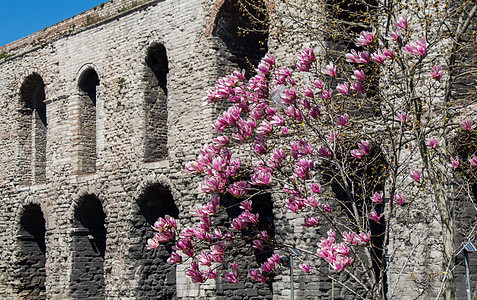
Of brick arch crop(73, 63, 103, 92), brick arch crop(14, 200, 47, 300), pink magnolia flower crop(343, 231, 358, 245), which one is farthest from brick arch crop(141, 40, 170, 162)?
pink magnolia flower crop(343, 231, 358, 245)

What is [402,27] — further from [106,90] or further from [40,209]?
[40,209]

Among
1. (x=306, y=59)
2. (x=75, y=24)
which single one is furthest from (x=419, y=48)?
(x=75, y=24)

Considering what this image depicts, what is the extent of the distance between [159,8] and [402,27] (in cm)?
979

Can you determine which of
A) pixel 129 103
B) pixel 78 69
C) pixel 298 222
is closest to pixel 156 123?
pixel 129 103

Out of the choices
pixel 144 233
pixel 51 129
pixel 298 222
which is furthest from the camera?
pixel 51 129

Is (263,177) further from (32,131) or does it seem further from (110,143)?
(32,131)

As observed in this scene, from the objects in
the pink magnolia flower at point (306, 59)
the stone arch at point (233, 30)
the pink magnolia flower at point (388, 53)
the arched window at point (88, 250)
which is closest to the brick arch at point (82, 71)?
the arched window at point (88, 250)

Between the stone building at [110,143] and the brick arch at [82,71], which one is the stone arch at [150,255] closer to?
the stone building at [110,143]

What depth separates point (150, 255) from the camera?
51.7 ft

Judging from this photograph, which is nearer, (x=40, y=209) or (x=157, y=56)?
(x=157, y=56)

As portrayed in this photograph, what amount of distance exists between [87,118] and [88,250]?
134 inches

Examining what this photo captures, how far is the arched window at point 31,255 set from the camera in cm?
1920

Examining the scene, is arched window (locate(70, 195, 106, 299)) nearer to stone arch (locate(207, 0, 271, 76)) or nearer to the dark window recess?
the dark window recess

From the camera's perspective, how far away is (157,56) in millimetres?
16375
